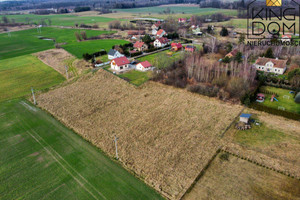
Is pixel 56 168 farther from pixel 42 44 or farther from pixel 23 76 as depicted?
pixel 42 44

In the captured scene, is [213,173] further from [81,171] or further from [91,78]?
[91,78]

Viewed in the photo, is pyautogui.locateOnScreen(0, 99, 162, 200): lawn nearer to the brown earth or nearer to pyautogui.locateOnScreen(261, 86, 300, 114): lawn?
the brown earth

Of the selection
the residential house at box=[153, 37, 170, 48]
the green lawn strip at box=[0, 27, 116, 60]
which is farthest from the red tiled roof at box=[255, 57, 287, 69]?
the green lawn strip at box=[0, 27, 116, 60]

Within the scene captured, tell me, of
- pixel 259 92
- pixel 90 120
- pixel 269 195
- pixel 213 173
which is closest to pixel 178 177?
pixel 213 173

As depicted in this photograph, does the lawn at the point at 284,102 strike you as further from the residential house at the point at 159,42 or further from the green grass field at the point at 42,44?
the green grass field at the point at 42,44

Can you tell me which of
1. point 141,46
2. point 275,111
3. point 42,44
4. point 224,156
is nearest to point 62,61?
point 141,46

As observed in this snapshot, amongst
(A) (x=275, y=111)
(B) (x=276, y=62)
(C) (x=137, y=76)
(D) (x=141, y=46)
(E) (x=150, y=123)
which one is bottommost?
(E) (x=150, y=123)
